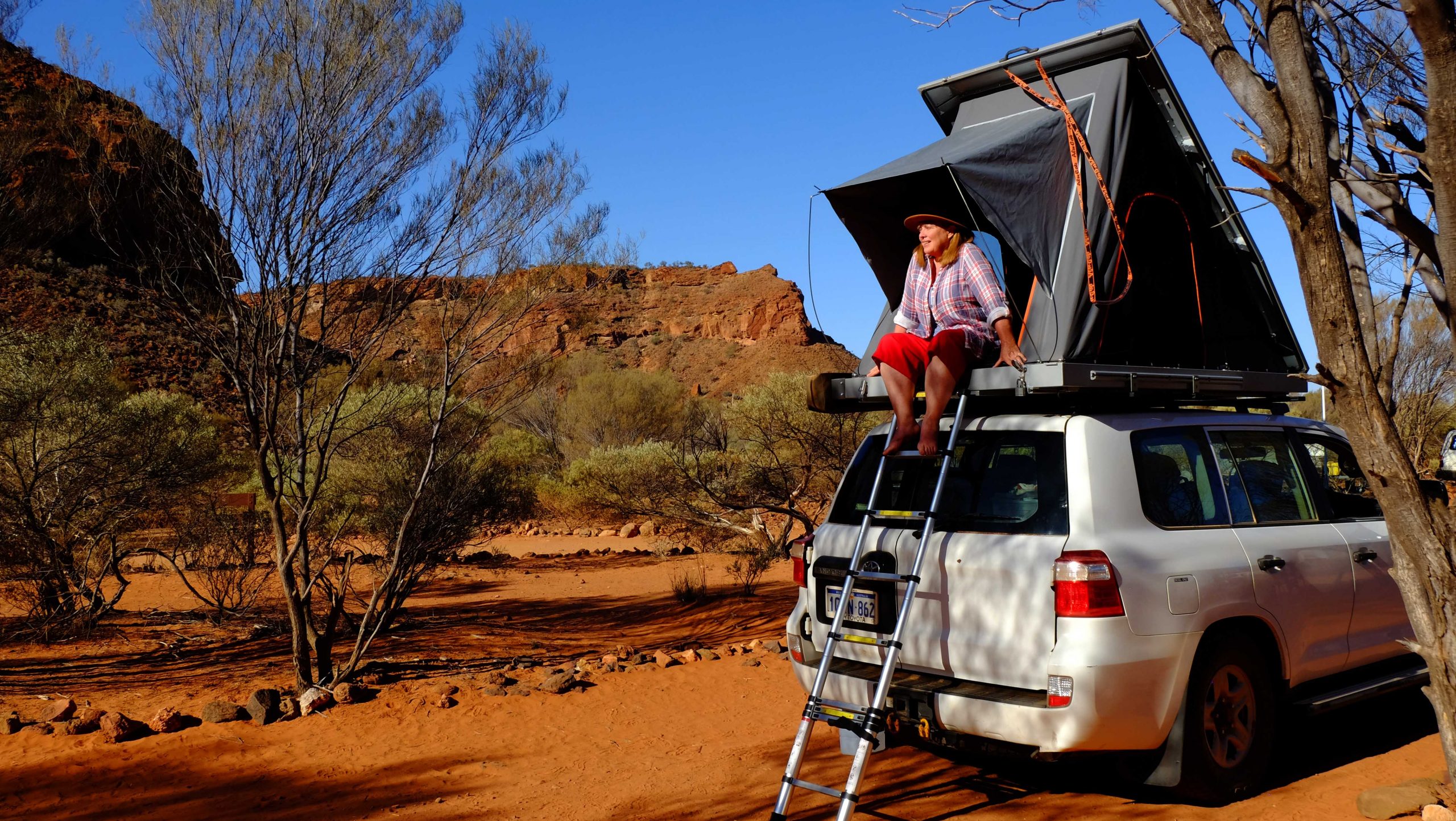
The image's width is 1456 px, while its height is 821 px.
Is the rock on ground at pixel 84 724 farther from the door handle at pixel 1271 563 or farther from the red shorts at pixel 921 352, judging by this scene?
the door handle at pixel 1271 563

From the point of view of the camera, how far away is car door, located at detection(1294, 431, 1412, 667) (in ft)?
17.5

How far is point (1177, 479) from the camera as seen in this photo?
4.84 metres

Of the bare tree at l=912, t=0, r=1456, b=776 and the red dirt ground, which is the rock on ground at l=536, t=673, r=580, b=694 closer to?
the red dirt ground

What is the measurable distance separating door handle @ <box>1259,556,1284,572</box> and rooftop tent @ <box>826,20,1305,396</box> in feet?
2.85

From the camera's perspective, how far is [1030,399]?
5.21 meters

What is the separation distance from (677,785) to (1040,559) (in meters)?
2.36

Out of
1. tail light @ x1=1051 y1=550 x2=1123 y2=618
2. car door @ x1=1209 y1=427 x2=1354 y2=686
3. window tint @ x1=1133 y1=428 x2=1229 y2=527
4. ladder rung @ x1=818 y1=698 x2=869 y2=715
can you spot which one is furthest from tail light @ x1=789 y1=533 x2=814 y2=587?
car door @ x1=1209 y1=427 x2=1354 y2=686

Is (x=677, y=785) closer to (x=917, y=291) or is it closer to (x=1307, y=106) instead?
(x=917, y=291)

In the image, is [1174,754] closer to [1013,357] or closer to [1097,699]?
[1097,699]

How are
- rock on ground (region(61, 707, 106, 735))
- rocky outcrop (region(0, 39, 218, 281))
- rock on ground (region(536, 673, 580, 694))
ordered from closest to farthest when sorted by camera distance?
rock on ground (region(61, 707, 106, 735))
rock on ground (region(536, 673, 580, 694))
rocky outcrop (region(0, 39, 218, 281))

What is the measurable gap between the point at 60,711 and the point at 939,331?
6.41 m

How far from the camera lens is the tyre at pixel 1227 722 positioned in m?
4.45

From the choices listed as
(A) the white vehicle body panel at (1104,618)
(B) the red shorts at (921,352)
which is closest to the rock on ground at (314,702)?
(A) the white vehicle body panel at (1104,618)

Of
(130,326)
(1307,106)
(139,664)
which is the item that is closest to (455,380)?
(139,664)
